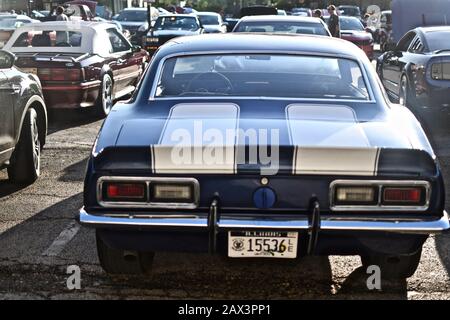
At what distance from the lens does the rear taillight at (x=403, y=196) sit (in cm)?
325

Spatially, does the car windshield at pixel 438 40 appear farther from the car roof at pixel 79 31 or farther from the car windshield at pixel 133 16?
the car windshield at pixel 133 16

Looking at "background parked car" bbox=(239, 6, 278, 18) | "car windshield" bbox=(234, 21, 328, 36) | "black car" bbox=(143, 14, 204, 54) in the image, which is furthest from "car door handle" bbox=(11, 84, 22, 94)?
"background parked car" bbox=(239, 6, 278, 18)

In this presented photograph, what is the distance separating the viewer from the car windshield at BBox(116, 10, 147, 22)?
985 inches

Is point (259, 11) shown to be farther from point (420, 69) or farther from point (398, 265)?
point (398, 265)

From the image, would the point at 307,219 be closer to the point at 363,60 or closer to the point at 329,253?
the point at 329,253

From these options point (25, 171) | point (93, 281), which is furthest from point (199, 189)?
point (25, 171)

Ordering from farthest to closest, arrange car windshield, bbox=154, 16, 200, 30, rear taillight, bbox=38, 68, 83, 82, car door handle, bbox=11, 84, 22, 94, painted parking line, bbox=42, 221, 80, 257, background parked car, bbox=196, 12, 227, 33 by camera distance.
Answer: background parked car, bbox=196, 12, 227, 33
car windshield, bbox=154, 16, 200, 30
rear taillight, bbox=38, 68, 83, 82
car door handle, bbox=11, 84, 22, 94
painted parking line, bbox=42, 221, 80, 257

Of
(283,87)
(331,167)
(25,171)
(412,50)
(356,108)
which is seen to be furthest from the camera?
(412,50)

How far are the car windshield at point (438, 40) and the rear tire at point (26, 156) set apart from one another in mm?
5423

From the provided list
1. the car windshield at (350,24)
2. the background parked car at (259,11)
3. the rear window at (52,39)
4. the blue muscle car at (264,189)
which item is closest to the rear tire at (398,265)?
the blue muscle car at (264,189)

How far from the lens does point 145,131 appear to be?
3469 mm

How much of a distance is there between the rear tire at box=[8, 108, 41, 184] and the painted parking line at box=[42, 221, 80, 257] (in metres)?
1.24

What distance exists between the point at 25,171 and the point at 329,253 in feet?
11.9

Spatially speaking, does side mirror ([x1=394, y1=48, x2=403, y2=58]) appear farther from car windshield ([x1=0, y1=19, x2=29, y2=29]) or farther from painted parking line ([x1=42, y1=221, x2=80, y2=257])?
car windshield ([x1=0, y1=19, x2=29, y2=29])
